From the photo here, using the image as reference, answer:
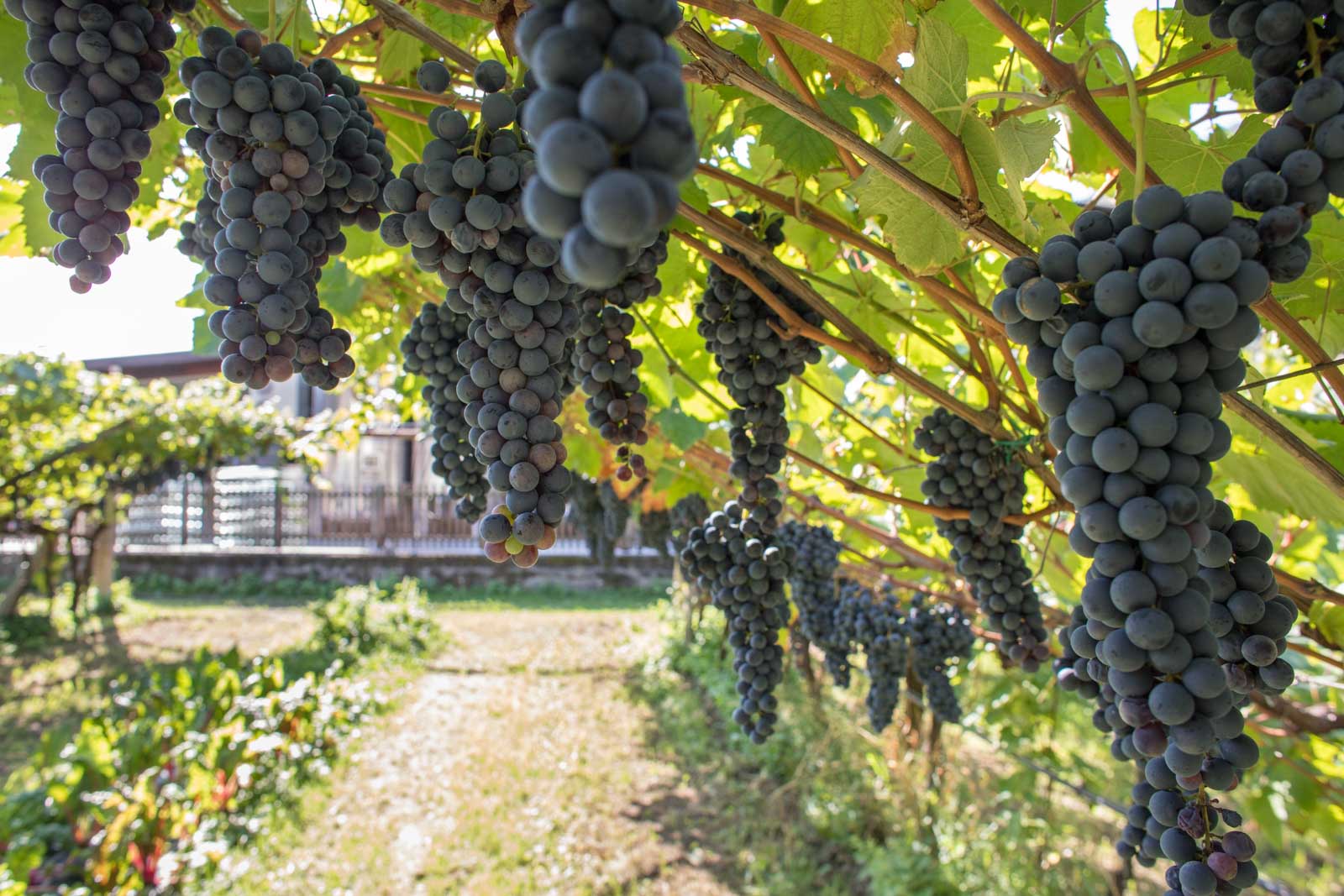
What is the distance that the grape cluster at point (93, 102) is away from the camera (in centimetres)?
83

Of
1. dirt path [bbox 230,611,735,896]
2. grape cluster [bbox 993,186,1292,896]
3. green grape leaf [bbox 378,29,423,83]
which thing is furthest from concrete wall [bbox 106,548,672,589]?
grape cluster [bbox 993,186,1292,896]

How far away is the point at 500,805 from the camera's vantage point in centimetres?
583

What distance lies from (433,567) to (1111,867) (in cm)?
1334

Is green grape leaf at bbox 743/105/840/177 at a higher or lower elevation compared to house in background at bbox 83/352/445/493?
lower

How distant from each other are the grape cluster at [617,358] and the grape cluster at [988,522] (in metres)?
0.81

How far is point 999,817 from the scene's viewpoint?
4.99 meters

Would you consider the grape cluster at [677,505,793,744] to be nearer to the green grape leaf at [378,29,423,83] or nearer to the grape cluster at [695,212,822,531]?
the grape cluster at [695,212,822,531]

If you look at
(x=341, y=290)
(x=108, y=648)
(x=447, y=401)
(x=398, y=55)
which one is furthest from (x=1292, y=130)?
(x=108, y=648)

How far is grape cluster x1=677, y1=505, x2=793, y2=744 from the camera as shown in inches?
75.7

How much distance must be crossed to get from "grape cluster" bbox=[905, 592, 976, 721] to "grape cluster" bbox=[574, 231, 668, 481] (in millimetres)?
2399

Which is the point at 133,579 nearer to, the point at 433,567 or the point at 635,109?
the point at 433,567

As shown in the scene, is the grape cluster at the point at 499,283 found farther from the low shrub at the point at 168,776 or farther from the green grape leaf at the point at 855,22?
the low shrub at the point at 168,776

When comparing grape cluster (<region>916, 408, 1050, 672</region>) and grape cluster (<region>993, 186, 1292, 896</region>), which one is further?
grape cluster (<region>916, 408, 1050, 672</region>)

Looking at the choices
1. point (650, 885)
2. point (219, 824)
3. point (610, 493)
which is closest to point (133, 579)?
point (219, 824)
